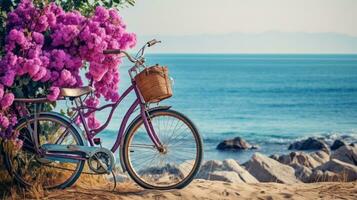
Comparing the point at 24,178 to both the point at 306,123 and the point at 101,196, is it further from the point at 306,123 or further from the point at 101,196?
the point at 306,123

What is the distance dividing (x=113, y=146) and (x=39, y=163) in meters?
0.82

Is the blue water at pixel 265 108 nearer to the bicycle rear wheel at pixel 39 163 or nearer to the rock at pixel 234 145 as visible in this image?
the rock at pixel 234 145

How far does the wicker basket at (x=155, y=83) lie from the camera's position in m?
7.17

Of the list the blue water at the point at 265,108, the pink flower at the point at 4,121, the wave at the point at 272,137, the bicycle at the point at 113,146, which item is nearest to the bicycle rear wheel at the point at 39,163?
the bicycle at the point at 113,146

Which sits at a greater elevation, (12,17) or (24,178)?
(12,17)

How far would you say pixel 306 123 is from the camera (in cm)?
5069

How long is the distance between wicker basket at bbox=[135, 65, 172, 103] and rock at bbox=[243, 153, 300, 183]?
697 centimetres

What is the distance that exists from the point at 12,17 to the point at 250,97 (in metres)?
64.4

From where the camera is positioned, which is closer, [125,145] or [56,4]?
[125,145]

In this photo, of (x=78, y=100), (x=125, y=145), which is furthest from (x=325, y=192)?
(x=78, y=100)

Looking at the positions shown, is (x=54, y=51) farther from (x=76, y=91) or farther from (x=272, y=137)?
(x=272, y=137)

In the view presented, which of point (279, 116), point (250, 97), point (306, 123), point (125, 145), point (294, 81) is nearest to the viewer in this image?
point (125, 145)

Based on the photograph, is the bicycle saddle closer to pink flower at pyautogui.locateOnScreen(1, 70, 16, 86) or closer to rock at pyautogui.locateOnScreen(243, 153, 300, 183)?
pink flower at pyautogui.locateOnScreen(1, 70, 16, 86)

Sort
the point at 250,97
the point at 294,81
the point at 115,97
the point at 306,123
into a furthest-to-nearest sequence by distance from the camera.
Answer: the point at 294,81 → the point at 250,97 → the point at 306,123 → the point at 115,97
